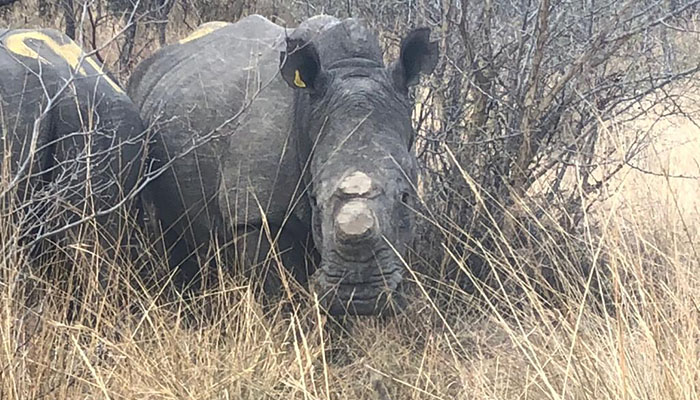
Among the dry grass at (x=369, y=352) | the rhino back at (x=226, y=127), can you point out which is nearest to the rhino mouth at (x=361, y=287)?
the dry grass at (x=369, y=352)

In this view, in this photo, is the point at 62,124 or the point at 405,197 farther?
the point at 62,124

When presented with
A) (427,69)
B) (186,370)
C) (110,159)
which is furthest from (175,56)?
(186,370)

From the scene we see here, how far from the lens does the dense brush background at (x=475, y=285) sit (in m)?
3.34

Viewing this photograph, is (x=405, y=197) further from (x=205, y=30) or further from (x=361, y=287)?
(x=205, y=30)

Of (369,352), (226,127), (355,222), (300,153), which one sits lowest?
(369,352)

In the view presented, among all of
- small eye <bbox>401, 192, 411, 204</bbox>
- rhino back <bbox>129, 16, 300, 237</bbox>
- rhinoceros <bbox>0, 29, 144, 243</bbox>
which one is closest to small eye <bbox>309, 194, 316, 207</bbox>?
rhino back <bbox>129, 16, 300, 237</bbox>

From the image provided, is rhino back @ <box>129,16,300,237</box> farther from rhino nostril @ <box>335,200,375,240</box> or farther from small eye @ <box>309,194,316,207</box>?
rhino nostril @ <box>335,200,375,240</box>

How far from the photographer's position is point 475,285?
3.54 metres

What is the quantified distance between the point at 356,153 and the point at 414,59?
2.19ft

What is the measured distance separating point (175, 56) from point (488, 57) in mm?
1771

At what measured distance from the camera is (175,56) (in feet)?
20.6

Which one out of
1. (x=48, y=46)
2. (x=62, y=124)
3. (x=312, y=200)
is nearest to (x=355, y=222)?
(x=312, y=200)

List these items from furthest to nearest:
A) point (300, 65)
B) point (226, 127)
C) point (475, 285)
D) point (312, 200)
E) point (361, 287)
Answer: point (226, 127) < point (300, 65) < point (312, 200) < point (361, 287) < point (475, 285)

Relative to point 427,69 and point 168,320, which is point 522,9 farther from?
point 168,320
